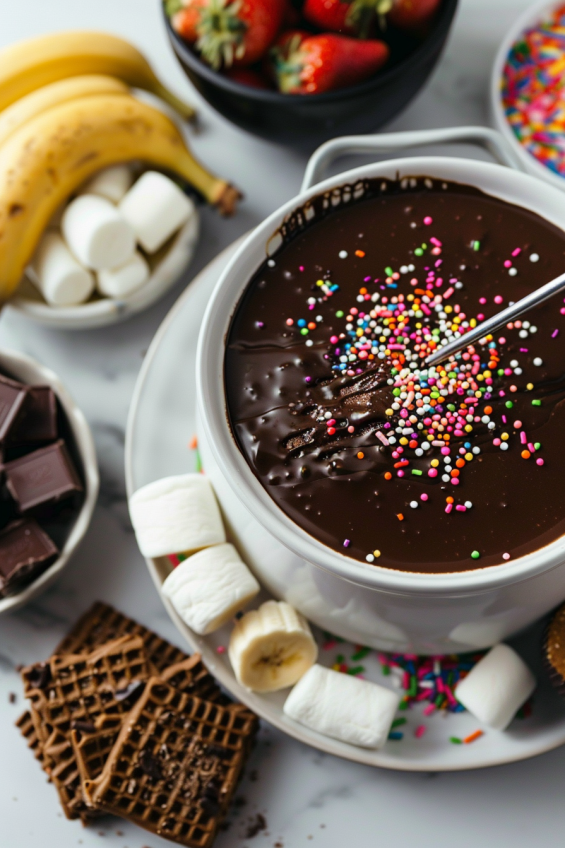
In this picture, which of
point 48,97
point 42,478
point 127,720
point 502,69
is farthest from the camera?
point 502,69

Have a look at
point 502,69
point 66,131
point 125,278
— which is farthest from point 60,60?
point 502,69

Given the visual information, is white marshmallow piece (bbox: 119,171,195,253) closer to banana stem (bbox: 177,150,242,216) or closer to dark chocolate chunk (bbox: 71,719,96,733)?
banana stem (bbox: 177,150,242,216)

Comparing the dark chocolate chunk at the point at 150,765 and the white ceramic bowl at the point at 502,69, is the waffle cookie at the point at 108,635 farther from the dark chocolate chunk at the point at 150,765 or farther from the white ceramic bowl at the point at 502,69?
the white ceramic bowl at the point at 502,69

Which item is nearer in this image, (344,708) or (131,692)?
(344,708)

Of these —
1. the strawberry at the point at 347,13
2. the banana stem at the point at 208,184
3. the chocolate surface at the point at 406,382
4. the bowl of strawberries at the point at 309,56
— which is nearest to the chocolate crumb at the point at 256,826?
the chocolate surface at the point at 406,382

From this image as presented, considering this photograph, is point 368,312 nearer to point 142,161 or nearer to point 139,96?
point 142,161

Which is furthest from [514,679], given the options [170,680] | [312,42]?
[312,42]

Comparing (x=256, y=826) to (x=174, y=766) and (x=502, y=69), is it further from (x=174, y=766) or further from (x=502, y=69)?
(x=502, y=69)

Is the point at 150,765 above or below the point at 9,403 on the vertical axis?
below
